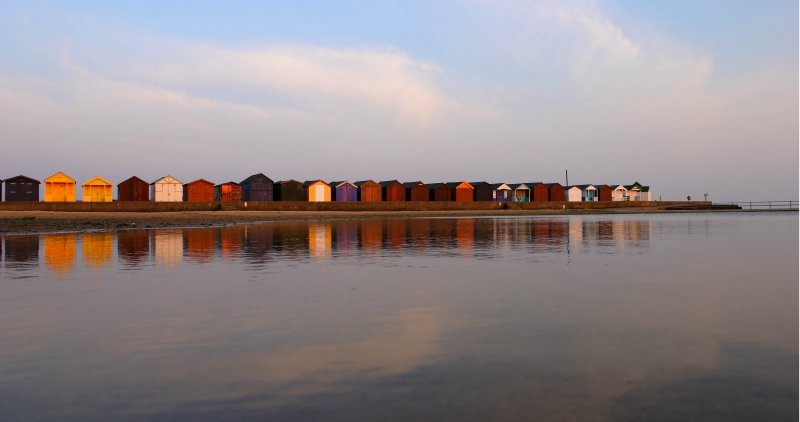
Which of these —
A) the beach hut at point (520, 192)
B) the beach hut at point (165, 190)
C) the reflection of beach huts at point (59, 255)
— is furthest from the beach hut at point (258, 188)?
the reflection of beach huts at point (59, 255)

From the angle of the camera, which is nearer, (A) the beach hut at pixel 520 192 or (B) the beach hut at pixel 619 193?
(A) the beach hut at pixel 520 192

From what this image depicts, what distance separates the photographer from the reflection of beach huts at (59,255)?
2055 centimetres

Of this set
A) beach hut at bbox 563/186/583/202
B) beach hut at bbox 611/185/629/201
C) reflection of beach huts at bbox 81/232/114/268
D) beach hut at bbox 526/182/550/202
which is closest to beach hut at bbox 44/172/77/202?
reflection of beach huts at bbox 81/232/114/268

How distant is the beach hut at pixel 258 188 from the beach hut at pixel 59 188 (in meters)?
26.2

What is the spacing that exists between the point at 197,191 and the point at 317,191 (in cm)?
2048

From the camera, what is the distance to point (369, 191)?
10931cm

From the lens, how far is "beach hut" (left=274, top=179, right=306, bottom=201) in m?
103

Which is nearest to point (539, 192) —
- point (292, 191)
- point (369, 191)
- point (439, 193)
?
point (439, 193)

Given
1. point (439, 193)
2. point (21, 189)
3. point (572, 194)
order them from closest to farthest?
point (21, 189)
point (439, 193)
point (572, 194)

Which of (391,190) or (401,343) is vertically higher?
(391,190)

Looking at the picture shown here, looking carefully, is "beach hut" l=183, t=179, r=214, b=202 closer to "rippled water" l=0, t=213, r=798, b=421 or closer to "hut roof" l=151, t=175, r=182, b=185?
"hut roof" l=151, t=175, r=182, b=185

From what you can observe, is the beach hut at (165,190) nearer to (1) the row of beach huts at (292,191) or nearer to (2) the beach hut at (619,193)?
(1) the row of beach huts at (292,191)

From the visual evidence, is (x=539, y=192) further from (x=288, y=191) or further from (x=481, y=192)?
(x=288, y=191)

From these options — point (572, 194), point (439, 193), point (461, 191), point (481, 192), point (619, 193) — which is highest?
point (461, 191)
